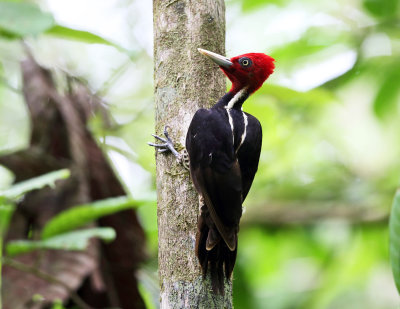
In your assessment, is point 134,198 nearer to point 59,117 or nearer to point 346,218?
point 59,117

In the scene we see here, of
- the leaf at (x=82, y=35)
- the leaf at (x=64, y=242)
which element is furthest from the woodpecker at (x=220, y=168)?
the leaf at (x=82, y=35)

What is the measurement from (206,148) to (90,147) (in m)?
1.31

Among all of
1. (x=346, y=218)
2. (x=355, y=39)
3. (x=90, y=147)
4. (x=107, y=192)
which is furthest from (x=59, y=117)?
(x=346, y=218)

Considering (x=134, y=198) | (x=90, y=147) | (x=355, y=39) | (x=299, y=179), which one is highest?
(x=355, y=39)

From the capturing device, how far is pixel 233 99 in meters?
2.99

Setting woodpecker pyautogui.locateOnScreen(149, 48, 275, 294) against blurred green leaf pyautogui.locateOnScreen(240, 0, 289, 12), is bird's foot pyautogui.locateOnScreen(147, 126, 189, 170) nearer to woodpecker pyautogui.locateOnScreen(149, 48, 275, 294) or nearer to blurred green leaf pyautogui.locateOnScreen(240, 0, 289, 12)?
woodpecker pyautogui.locateOnScreen(149, 48, 275, 294)

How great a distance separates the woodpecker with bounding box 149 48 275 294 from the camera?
2.46 meters

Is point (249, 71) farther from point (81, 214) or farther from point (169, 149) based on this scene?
point (81, 214)

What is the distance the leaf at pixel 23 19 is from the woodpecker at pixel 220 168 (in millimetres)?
849

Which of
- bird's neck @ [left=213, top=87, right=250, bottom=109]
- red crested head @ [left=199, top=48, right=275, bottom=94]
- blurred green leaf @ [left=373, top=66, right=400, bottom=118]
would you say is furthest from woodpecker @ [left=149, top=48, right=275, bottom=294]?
blurred green leaf @ [left=373, top=66, right=400, bottom=118]

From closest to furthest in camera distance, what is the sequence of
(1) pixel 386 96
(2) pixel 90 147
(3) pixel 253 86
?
1. (3) pixel 253 86
2. (2) pixel 90 147
3. (1) pixel 386 96

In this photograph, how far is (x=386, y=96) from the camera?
4.07 meters

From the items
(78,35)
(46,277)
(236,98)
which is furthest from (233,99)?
(46,277)

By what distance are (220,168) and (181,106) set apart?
1.11ft
